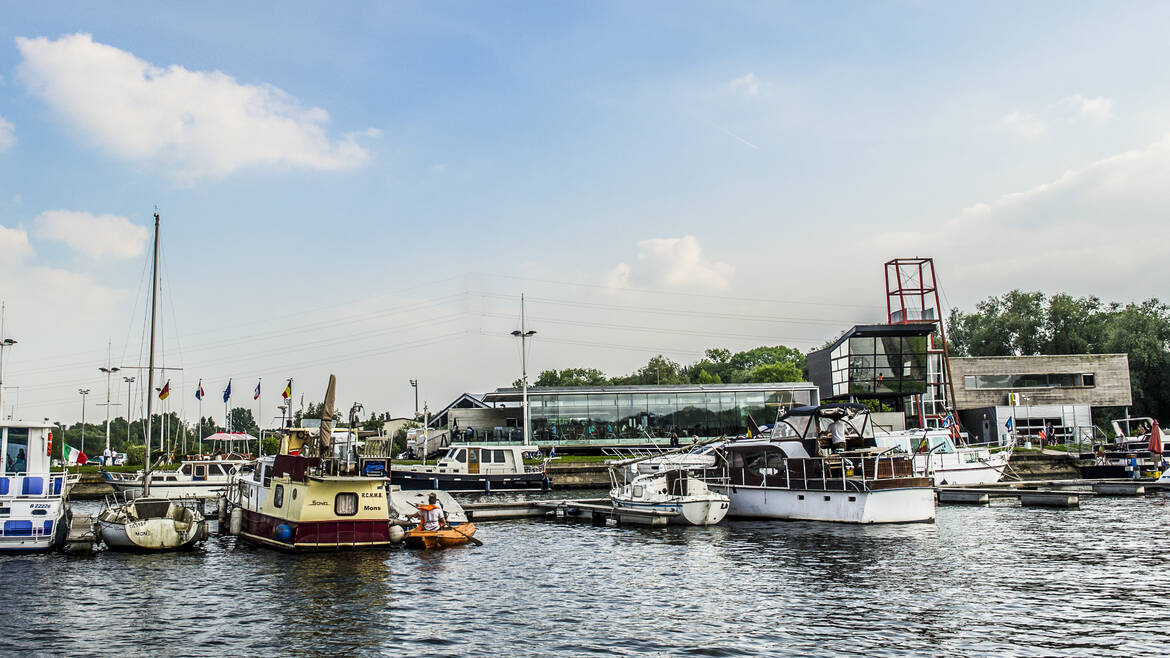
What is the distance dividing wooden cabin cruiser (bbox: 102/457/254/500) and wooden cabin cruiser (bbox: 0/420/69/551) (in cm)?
2195

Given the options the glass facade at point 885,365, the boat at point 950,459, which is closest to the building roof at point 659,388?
the glass facade at point 885,365

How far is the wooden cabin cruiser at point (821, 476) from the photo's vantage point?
3509 centimetres

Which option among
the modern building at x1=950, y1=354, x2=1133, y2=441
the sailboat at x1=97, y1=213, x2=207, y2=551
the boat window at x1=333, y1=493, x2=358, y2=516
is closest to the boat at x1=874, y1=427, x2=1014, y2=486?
the modern building at x1=950, y1=354, x2=1133, y2=441

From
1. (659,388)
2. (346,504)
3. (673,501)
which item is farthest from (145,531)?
(659,388)

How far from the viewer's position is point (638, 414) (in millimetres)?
79438

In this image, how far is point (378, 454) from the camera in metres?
30.5

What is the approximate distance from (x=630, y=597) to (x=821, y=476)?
1708cm

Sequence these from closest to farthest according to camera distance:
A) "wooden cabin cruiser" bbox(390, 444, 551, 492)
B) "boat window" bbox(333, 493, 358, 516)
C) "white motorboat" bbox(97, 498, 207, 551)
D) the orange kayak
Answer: "boat window" bbox(333, 493, 358, 516) < "white motorboat" bbox(97, 498, 207, 551) < the orange kayak < "wooden cabin cruiser" bbox(390, 444, 551, 492)

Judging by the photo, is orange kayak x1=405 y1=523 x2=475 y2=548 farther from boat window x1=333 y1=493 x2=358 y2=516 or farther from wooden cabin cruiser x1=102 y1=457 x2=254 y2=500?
wooden cabin cruiser x1=102 y1=457 x2=254 y2=500

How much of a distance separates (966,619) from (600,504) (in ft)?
86.5

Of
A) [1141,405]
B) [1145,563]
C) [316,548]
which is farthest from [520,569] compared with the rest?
[1141,405]

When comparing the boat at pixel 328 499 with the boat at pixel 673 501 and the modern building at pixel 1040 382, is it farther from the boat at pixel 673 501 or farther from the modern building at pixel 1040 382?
the modern building at pixel 1040 382

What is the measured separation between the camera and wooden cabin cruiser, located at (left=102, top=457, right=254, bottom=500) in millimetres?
52125

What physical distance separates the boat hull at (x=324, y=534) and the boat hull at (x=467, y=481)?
25.4 meters
